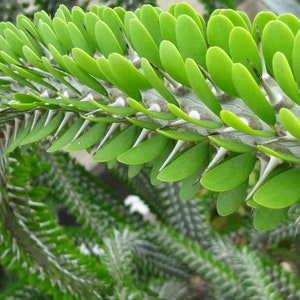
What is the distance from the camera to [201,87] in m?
0.22

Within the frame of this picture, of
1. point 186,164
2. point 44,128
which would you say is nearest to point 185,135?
point 186,164

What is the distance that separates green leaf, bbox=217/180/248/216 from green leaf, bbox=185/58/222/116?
46mm

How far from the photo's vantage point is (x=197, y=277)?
773 mm

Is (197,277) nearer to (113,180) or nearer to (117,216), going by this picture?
(117,216)

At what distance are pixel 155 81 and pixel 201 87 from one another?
0.08 ft

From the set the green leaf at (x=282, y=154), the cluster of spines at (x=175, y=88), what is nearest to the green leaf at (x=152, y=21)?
the cluster of spines at (x=175, y=88)

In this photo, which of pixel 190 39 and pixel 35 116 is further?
pixel 35 116

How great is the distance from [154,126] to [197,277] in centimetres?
55

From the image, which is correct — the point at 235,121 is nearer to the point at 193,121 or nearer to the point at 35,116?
the point at 193,121

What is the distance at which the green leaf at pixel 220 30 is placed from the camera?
233 millimetres

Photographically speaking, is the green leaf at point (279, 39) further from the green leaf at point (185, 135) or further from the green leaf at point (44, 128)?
the green leaf at point (44, 128)

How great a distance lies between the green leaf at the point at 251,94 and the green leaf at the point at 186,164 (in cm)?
5

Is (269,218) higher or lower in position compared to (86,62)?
lower

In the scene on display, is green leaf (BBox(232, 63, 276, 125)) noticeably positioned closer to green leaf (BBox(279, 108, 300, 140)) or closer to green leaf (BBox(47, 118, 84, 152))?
green leaf (BBox(279, 108, 300, 140))
